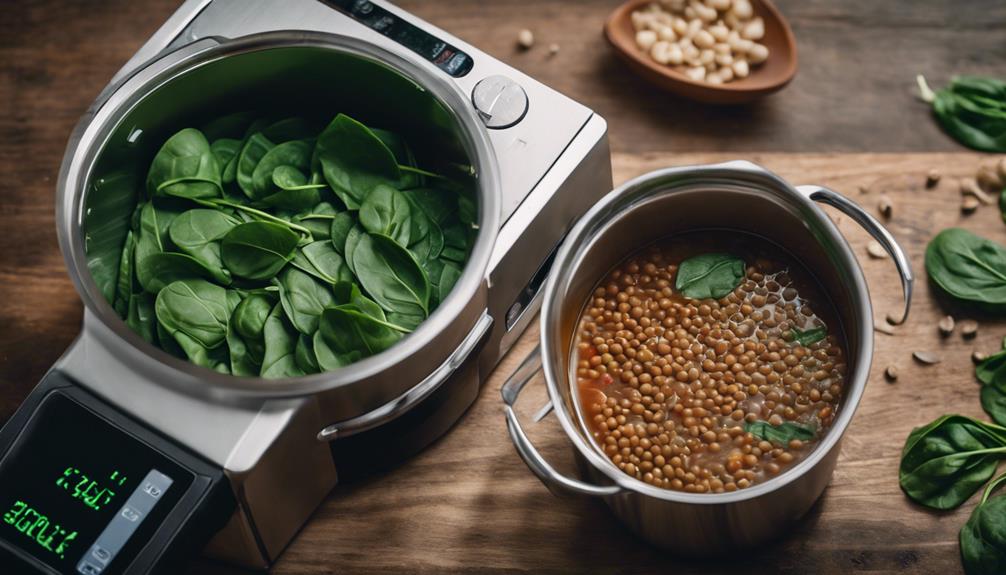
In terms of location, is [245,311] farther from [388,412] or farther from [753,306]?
[753,306]

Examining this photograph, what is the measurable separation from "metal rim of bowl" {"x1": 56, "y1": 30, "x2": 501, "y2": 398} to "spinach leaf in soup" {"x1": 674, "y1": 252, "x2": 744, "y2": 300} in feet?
0.78

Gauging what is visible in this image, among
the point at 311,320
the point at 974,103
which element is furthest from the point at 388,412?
the point at 974,103

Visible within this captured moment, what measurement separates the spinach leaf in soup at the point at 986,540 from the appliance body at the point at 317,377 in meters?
0.49

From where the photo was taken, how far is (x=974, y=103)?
49.8 inches

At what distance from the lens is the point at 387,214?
103cm

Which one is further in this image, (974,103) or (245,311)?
(974,103)

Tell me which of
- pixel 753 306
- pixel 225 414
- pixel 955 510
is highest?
pixel 225 414

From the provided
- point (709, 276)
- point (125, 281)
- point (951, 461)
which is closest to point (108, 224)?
point (125, 281)

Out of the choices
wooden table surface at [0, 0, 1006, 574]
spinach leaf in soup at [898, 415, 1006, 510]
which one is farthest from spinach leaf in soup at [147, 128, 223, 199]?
spinach leaf in soup at [898, 415, 1006, 510]

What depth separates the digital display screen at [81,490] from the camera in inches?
34.5

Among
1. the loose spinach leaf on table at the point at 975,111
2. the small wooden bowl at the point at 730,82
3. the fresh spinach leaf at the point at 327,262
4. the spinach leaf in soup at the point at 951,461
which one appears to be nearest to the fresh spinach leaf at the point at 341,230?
the fresh spinach leaf at the point at 327,262

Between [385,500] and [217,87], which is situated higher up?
[217,87]

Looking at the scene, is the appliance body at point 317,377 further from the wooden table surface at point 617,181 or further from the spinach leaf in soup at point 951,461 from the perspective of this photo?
the spinach leaf in soup at point 951,461

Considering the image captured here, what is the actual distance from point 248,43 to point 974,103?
83 centimetres
